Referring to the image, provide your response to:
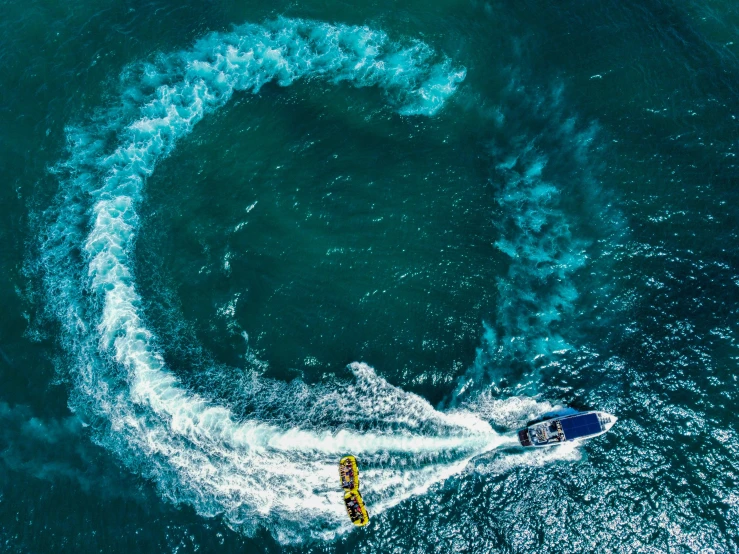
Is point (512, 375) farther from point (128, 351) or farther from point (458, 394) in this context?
point (128, 351)

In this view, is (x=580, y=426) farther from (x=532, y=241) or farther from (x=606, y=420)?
(x=532, y=241)

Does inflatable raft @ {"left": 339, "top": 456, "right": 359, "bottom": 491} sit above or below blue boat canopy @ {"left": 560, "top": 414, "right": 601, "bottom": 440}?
below

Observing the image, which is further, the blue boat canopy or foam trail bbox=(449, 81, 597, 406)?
foam trail bbox=(449, 81, 597, 406)

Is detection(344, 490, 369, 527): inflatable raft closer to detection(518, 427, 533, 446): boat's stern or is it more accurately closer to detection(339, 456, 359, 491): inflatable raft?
detection(339, 456, 359, 491): inflatable raft

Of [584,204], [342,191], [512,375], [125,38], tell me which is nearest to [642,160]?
[584,204]

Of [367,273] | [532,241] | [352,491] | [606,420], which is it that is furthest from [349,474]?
[532,241]

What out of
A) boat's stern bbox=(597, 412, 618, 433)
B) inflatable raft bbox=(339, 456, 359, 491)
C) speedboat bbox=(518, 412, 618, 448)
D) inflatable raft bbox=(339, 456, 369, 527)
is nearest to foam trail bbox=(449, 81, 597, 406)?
speedboat bbox=(518, 412, 618, 448)

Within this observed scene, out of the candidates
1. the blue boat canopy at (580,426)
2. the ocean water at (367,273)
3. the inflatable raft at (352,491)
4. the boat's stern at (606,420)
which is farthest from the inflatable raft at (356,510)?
the boat's stern at (606,420)
